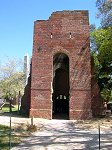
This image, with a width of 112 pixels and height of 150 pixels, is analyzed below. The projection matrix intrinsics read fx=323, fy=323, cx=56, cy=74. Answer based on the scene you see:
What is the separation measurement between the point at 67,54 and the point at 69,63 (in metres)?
0.87

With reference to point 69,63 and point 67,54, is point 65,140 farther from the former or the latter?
point 67,54

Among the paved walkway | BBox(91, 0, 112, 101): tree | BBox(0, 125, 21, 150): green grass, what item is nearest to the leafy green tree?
BBox(91, 0, 112, 101): tree

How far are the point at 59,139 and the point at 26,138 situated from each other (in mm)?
1892

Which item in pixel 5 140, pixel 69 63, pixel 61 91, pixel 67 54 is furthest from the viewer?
pixel 61 91

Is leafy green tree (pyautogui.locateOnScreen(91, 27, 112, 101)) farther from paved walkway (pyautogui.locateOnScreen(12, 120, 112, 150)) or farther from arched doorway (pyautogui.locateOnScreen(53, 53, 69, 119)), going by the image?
paved walkway (pyautogui.locateOnScreen(12, 120, 112, 150))

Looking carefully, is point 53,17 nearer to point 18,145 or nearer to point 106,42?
point 106,42

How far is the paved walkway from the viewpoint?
1590 cm

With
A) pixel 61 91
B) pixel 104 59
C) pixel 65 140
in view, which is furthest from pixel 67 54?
pixel 65 140

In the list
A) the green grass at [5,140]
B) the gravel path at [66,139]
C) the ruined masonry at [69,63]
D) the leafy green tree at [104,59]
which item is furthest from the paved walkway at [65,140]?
the leafy green tree at [104,59]

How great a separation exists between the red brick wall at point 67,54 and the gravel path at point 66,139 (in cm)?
540

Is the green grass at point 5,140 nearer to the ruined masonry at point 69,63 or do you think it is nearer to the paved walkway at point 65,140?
the paved walkway at point 65,140

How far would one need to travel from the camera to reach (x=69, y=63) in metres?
29.4

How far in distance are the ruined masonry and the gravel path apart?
539cm

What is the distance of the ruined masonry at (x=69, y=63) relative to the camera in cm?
2875
